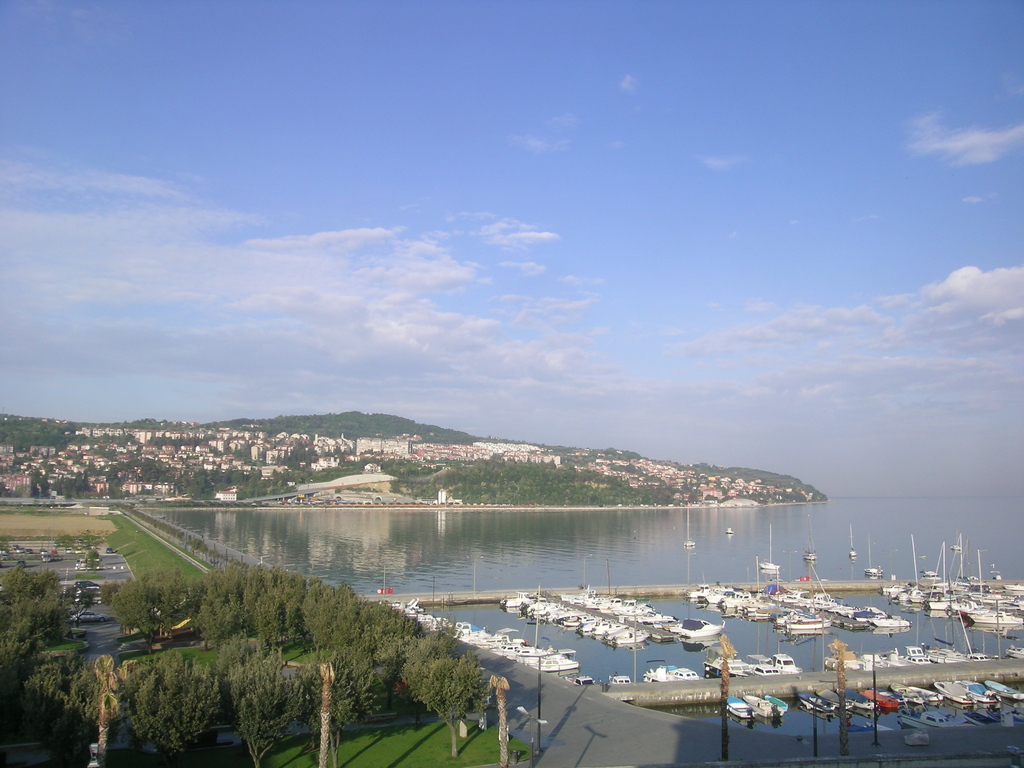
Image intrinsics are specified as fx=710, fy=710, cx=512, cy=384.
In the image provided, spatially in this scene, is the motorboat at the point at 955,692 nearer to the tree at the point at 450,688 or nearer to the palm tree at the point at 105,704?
the tree at the point at 450,688

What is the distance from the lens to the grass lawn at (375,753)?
11000mm

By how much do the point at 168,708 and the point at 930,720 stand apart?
602 inches

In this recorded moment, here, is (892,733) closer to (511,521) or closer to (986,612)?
(986,612)

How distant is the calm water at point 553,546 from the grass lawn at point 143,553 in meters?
6.26

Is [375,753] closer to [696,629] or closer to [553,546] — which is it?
[696,629]

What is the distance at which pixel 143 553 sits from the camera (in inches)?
1617

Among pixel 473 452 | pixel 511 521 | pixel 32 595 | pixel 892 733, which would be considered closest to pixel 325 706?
pixel 892 733

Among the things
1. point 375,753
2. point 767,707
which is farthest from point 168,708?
point 767,707

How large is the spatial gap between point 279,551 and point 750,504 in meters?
99.7

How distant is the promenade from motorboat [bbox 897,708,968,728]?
1.68 metres

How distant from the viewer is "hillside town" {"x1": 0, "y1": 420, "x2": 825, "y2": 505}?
102500 millimetres

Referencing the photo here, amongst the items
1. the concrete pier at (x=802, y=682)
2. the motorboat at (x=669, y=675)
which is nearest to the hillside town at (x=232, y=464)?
the motorboat at (x=669, y=675)

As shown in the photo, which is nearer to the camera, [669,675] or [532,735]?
[532,735]

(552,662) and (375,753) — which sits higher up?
(375,753)
